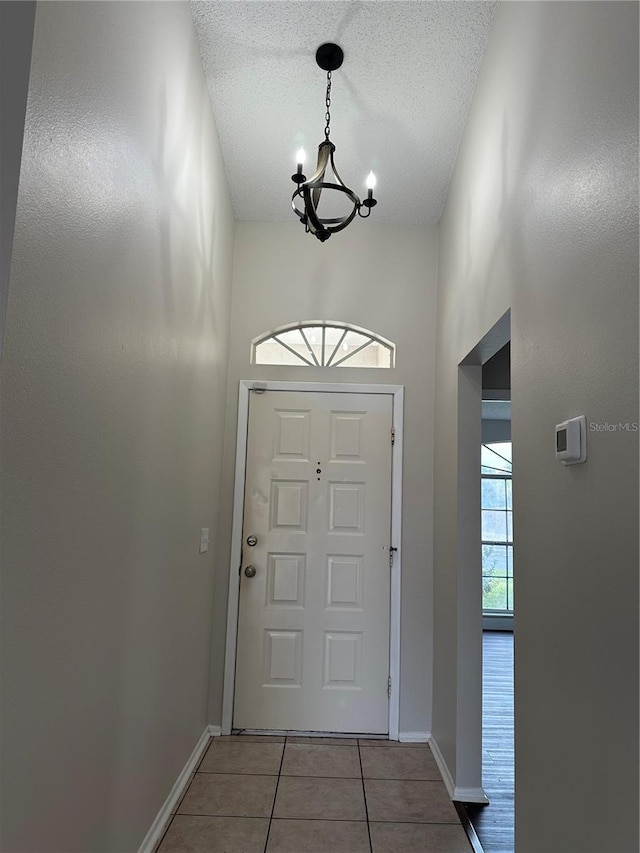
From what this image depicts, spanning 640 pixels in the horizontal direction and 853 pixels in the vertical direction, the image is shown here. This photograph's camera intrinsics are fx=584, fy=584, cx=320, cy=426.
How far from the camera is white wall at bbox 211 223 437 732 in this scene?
3578 millimetres

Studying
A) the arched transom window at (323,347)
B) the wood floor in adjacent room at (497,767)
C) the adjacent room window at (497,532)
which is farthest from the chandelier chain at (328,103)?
the adjacent room window at (497,532)

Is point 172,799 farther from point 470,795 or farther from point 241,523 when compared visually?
point 241,523

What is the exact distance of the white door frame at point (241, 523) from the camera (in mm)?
3359

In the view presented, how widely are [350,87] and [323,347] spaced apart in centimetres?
148

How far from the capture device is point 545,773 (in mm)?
1527

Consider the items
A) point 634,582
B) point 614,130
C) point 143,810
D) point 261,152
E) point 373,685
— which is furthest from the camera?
point 373,685

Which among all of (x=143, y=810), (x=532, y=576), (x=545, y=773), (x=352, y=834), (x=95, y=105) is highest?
(x=95, y=105)

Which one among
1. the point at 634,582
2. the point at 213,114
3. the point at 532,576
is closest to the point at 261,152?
the point at 213,114

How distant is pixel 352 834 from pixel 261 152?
3.26 metres

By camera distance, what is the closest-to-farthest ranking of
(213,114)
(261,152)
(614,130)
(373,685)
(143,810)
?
(614,130), (143,810), (213,114), (261,152), (373,685)

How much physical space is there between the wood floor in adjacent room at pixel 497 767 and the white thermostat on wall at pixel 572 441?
1729 millimetres

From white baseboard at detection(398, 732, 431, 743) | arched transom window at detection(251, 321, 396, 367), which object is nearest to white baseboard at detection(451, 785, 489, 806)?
white baseboard at detection(398, 732, 431, 743)

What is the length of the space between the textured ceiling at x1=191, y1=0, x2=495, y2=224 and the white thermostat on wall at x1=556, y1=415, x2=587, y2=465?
6.02ft

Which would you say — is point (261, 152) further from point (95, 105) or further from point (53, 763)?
point (53, 763)
